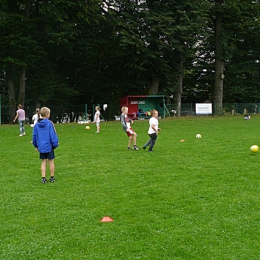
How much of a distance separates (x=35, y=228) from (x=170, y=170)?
4.50 metres

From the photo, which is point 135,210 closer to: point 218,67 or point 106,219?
point 106,219

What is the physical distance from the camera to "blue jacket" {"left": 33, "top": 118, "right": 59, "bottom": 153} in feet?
25.6

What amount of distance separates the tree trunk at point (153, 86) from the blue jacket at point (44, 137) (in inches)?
1178

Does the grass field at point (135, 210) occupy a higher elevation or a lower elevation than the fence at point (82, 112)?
lower

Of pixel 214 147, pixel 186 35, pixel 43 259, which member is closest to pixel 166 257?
pixel 43 259

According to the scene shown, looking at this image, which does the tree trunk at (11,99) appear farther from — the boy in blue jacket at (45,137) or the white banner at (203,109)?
the boy in blue jacket at (45,137)

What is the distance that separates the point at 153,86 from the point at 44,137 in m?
30.4

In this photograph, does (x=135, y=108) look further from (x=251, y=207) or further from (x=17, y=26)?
(x=251, y=207)

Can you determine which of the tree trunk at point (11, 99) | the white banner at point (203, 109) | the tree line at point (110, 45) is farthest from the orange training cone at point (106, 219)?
the white banner at point (203, 109)

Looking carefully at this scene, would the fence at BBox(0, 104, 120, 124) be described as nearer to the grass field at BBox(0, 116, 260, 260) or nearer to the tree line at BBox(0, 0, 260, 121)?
the tree line at BBox(0, 0, 260, 121)

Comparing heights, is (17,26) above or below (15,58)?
above

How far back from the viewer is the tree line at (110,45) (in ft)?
104

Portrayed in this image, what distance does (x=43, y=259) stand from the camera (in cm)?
423

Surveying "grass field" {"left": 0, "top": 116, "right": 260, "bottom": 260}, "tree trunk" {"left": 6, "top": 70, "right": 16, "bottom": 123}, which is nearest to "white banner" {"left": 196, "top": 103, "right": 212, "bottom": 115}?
"tree trunk" {"left": 6, "top": 70, "right": 16, "bottom": 123}
